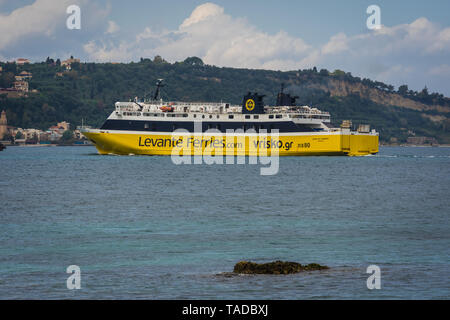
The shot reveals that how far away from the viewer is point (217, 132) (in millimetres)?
86000

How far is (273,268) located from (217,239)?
22.0 feet

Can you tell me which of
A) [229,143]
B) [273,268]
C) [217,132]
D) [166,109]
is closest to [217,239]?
[273,268]

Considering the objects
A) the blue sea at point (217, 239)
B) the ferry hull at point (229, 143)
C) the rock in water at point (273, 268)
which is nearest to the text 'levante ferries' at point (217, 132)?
the ferry hull at point (229, 143)

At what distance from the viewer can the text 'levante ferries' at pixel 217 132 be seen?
85.2 meters

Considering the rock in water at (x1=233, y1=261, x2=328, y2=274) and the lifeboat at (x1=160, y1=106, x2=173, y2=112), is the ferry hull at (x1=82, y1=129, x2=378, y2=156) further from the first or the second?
the rock in water at (x1=233, y1=261, x2=328, y2=274)

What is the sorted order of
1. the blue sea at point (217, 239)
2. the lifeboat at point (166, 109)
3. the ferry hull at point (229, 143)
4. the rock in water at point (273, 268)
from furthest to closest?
the lifeboat at point (166, 109)
the ferry hull at point (229, 143)
the rock in water at point (273, 268)
the blue sea at point (217, 239)

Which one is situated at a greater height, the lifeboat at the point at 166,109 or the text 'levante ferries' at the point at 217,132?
the lifeboat at the point at 166,109

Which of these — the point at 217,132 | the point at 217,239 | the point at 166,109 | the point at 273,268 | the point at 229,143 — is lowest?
the point at 217,239

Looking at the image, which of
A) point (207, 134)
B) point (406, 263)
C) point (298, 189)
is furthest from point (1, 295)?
point (207, 134)

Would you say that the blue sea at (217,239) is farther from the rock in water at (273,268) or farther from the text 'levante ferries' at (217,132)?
the text 'levante ferries' at (217,132)

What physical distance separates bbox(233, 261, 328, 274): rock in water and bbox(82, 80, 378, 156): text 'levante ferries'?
6666cm

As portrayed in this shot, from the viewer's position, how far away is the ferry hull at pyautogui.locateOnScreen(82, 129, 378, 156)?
8512cm

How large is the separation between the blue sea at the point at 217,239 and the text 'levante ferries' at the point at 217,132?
3573 cm

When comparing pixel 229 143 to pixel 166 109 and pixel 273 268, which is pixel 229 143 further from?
pixel 273 268
